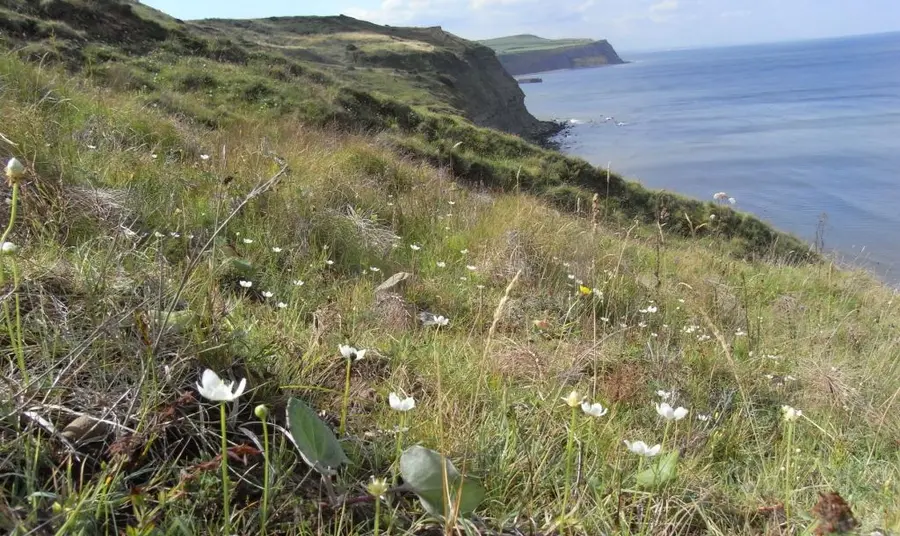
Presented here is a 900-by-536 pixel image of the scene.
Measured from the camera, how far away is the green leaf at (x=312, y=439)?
4.82 feet

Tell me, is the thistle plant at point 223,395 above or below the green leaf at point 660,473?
above

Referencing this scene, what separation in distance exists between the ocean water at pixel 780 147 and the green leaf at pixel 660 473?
9.19 meters

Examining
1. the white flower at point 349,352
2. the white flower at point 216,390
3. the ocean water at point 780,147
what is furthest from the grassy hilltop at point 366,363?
the ocean water at point 780,147

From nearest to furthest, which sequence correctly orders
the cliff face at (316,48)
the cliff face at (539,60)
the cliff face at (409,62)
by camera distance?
the cliff face at (316,48) → the cliff face at (409,62) → the cliff face at (539,60)

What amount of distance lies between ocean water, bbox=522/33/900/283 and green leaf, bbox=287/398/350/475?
991 cm

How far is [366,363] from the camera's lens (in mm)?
2502

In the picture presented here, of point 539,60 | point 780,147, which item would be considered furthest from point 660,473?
point 539,60

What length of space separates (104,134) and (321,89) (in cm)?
1445

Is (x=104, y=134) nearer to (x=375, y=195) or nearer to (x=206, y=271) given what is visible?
(x=375, y=195)

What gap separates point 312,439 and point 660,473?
1.01 m

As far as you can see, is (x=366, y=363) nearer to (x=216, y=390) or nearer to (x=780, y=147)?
(x=216, y=390)

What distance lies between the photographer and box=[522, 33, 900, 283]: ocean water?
75.0ft

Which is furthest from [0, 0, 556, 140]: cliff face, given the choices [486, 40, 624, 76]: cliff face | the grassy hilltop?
[486, 40, 624, 76]: cliff face

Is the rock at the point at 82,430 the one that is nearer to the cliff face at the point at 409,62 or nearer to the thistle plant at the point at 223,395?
the thistle plant at the point at 223,395
